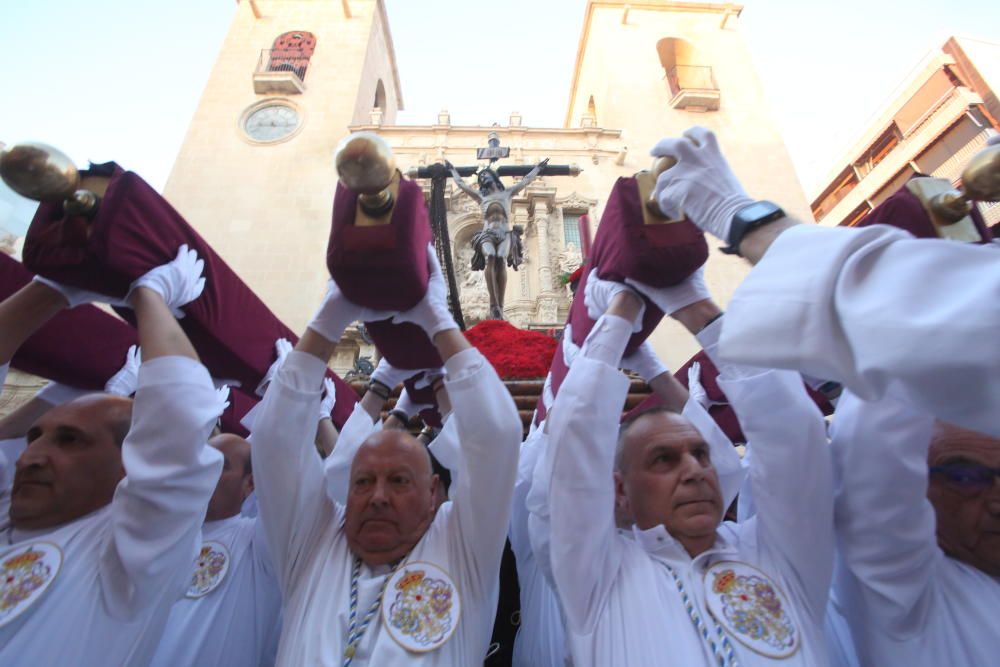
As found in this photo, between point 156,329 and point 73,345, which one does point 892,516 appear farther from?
point 73,345

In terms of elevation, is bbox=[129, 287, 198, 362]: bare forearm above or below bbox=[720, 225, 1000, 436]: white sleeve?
above

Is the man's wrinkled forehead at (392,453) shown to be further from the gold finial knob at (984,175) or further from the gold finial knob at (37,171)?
the gold finial knob at (984,175)

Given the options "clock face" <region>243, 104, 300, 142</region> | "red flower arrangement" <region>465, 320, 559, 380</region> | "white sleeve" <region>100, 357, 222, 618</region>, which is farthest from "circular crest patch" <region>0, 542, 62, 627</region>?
"clock face" <region>243, 104, 300, 142</region>

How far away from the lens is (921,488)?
969 millimetres

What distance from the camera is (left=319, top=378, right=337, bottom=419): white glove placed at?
2.14 m

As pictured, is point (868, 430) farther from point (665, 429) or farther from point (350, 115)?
point (350, 115)

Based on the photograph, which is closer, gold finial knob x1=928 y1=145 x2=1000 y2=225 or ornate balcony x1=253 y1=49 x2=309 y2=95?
gold finial knob x1=928 y1=145 x2=1000 y2=225

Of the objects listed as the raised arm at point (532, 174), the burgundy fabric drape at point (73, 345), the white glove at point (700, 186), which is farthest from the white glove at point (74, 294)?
the raised arm at point (532, 174)

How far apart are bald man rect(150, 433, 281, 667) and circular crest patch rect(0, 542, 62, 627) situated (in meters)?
0.43

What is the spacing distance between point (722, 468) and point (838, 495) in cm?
36

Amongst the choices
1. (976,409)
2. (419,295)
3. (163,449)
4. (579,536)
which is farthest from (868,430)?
(163,449)

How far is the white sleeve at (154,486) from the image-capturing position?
1.07 meters

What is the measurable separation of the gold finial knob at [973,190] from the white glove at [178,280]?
198 centimetres

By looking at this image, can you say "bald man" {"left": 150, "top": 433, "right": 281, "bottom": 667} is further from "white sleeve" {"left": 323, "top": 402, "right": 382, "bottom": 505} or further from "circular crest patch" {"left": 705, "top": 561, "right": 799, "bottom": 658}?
"circular crest patch" {"left": 705, "top": 561, "right": 799, "bottom": 658}
